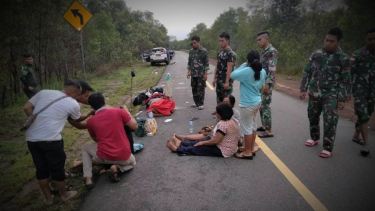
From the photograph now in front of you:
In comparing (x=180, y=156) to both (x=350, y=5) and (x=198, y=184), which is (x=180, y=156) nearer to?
(x=198, y=184)

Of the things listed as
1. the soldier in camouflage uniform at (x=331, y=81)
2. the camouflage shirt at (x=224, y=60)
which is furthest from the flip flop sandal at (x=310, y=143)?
the camouflage shirt at (x=224, y=60)

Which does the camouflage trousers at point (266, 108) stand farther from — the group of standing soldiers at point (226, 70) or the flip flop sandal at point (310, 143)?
the flip flop sandal at point (310, 143)

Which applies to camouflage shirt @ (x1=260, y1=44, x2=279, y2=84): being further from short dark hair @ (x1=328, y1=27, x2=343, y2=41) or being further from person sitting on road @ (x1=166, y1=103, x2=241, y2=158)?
person sitting on road @ (x1=166, y1=103, x2=241, y2=158)

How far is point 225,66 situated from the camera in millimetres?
5988

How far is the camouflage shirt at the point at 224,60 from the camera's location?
5781mm

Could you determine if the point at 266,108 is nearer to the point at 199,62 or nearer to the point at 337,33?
the point at 337,33

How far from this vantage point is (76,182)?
11.3 ft

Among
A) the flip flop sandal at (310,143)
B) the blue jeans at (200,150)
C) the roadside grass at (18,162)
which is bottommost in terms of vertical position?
the roadside grass at (18,162)

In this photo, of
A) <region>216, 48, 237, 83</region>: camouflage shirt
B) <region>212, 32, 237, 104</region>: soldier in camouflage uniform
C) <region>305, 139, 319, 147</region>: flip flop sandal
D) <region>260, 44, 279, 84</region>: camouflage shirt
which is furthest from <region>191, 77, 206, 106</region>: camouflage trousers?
<region>305, 139, 319, 147</region>: flip flop sandal

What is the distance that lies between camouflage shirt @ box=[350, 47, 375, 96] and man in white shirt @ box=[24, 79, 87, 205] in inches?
189

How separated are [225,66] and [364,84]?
2.96 metres

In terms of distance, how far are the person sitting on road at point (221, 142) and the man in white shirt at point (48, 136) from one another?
6.13 ft

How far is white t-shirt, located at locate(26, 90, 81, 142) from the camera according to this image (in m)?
2.83

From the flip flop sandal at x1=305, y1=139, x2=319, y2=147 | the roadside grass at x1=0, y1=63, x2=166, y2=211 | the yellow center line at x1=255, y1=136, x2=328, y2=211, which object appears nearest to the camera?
the yellow center line at x1=255, y1=136, x2=328, y2=211
